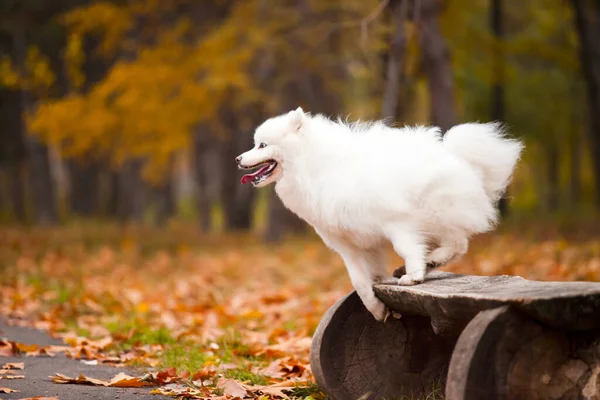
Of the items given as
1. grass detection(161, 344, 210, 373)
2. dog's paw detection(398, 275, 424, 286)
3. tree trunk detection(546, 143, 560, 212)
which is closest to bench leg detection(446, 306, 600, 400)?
dog's paw detection(398, 275, 424, 286)

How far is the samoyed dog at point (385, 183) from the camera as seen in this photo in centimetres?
435

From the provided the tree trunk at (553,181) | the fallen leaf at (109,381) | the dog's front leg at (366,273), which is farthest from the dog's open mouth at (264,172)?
the tree trunk at (553,181)

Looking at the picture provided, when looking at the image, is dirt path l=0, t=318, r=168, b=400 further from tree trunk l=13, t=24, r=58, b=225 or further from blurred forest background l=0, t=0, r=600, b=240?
tree trunk l=13, t=24, r=58, b=225

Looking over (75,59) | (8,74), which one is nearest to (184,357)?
(8,74)

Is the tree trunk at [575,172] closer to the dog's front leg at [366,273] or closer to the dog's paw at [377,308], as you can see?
the dog's front leg at [366,273]

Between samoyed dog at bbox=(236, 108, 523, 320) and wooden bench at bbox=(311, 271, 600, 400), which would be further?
samoyed dog at bbox=(236, 108, 523, 320)

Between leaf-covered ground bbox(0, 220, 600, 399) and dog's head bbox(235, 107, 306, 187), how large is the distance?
1285mm

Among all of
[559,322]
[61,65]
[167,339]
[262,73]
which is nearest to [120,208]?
[61,65]

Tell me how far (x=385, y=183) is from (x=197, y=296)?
546 cm

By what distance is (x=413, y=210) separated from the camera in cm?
437

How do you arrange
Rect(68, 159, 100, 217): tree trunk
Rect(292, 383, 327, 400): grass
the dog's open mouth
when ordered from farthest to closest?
Rect(68, 159, 100, 217): tree trunk
Rect(292, 383, 327, 400): grass
the dog's open mouth

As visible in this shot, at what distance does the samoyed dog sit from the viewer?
4348mm

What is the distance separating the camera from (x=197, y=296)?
Answer: 937 centimetres

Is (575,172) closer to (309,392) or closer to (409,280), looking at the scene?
(309,392)
